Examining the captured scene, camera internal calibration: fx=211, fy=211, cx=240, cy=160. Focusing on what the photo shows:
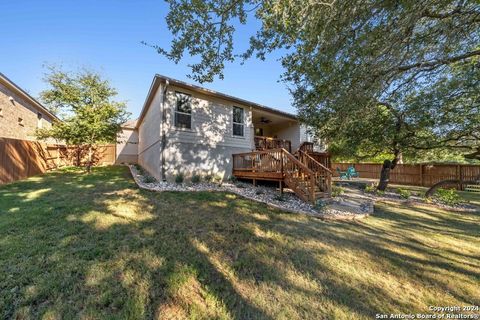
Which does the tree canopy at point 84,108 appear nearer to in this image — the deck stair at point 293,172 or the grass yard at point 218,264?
the grass yard at point 218,264

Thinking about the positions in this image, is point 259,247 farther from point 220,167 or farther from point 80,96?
point 80,96

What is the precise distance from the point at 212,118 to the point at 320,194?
18.3 ft

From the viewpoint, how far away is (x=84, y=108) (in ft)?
36.8

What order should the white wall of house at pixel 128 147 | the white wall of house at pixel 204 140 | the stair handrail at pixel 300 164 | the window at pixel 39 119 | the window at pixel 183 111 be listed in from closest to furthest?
the stair handrail at pixel 300 164 → the white wall of house at pixel 204 140 → the window at pixel 183 111 → the window at pixel 39 119 → the white wall of house at pixel 128 147

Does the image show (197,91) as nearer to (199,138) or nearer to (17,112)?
(199,138)

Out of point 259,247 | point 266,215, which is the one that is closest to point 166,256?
point 259,247

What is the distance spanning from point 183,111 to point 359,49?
21.6ft

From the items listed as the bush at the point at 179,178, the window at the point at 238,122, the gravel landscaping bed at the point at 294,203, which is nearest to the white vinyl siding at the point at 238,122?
the window at the point at 238,122

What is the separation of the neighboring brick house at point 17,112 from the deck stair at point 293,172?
452 inches

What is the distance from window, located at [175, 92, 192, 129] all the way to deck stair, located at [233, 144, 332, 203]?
292cm

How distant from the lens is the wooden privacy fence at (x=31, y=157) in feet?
27.1

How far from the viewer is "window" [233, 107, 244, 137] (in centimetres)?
1046

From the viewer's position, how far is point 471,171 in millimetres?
12289

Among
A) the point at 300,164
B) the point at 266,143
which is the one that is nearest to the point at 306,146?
the point at 266,143
